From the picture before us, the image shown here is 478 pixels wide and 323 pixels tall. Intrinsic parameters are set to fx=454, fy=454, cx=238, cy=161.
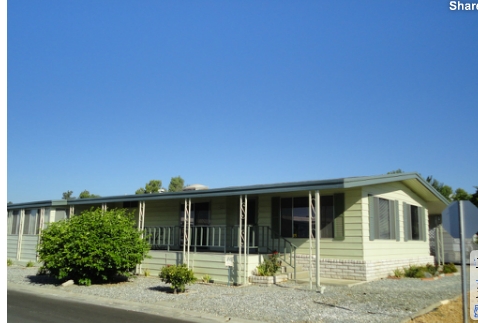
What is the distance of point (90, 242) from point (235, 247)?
5.11 metres

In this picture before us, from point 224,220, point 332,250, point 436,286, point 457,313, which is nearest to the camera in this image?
point 457,313

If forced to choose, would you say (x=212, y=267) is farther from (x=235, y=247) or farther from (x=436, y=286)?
(x=436, y=286)

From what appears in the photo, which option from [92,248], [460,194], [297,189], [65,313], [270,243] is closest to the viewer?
[65,313]

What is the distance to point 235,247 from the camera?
16578 mm

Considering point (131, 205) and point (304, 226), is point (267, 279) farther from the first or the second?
point (131, 205)

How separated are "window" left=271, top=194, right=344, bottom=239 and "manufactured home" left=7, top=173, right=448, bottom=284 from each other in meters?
0.03

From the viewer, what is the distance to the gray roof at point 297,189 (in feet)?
42.6

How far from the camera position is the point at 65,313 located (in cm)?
995

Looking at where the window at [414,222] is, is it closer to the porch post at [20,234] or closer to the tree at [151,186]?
the porch post at [20,234]

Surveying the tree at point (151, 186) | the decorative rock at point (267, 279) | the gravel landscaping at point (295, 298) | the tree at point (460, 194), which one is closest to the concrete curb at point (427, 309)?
the gravel landscaping at point (295, 298)

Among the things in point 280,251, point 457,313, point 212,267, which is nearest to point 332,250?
point 280,251

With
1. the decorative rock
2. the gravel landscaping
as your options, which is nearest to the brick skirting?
the gravel landscaping

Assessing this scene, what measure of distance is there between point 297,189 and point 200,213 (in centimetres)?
645

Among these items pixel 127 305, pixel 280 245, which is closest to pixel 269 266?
pixel 280 245
